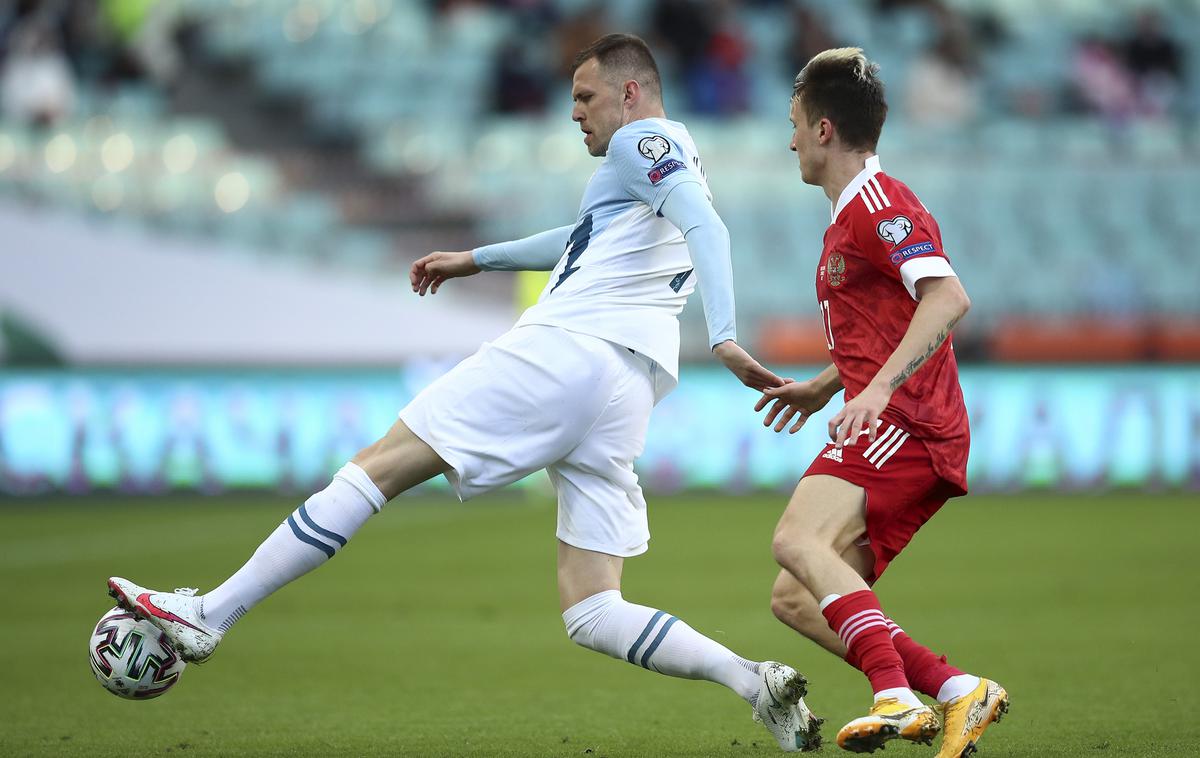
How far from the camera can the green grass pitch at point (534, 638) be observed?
16.3 ft

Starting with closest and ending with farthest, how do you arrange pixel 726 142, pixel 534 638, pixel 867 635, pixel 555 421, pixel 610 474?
pixel 867 635, pixel 555 421, pixel 610 474, pixel 534 638, pixel 726 142

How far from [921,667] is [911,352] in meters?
0.87

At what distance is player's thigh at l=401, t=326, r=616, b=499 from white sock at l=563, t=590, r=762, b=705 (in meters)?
0.46

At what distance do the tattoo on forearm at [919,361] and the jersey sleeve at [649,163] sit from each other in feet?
2.68

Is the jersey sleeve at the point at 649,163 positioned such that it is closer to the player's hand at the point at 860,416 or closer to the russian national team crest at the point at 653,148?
the russian national team crest at the point at 653,148

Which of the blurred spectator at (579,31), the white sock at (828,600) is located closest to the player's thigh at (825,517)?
the white sock at (828,600)

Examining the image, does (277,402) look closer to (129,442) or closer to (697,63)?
(129,442)

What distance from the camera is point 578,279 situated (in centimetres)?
468

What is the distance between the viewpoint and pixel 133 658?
4434 mm

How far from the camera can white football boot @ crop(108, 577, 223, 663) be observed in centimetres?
435

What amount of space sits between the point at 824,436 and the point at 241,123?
818cm

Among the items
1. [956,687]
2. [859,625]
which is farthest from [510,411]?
[956,687]

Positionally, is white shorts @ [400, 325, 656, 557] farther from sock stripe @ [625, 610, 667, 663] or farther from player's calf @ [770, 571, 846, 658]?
player's calf @ [770, 571, 846, 658]

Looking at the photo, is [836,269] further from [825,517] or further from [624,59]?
[624,59]
